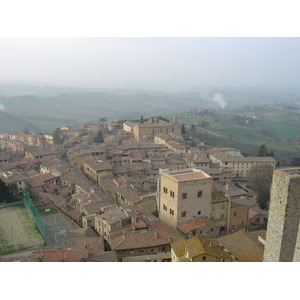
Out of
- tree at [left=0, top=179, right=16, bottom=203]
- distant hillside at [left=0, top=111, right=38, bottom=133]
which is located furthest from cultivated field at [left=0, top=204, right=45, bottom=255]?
distant hillside at [left=0, top=111, right=38, bottom=133]

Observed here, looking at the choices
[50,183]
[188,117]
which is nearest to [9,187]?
[50,183]

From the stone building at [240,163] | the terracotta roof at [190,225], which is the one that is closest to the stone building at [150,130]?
the stone building at [240,163]

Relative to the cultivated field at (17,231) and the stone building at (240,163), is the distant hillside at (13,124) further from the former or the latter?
the cultivated field at (17,231)

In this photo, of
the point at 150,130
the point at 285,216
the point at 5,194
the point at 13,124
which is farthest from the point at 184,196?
the point at 13,124

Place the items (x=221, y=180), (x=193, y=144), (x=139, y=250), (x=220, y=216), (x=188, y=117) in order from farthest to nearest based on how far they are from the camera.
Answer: (x=188, y=117)
(x=193, y=144)
(x=221, y=180)
(x=220, y=216)
(x=139, y=250)

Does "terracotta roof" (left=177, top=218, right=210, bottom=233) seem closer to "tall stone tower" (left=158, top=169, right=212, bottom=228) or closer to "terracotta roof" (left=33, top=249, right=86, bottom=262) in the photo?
"tall stone tower" (left=158, top=169, right=212, bottom=228)

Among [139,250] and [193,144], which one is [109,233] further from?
[193,144]
